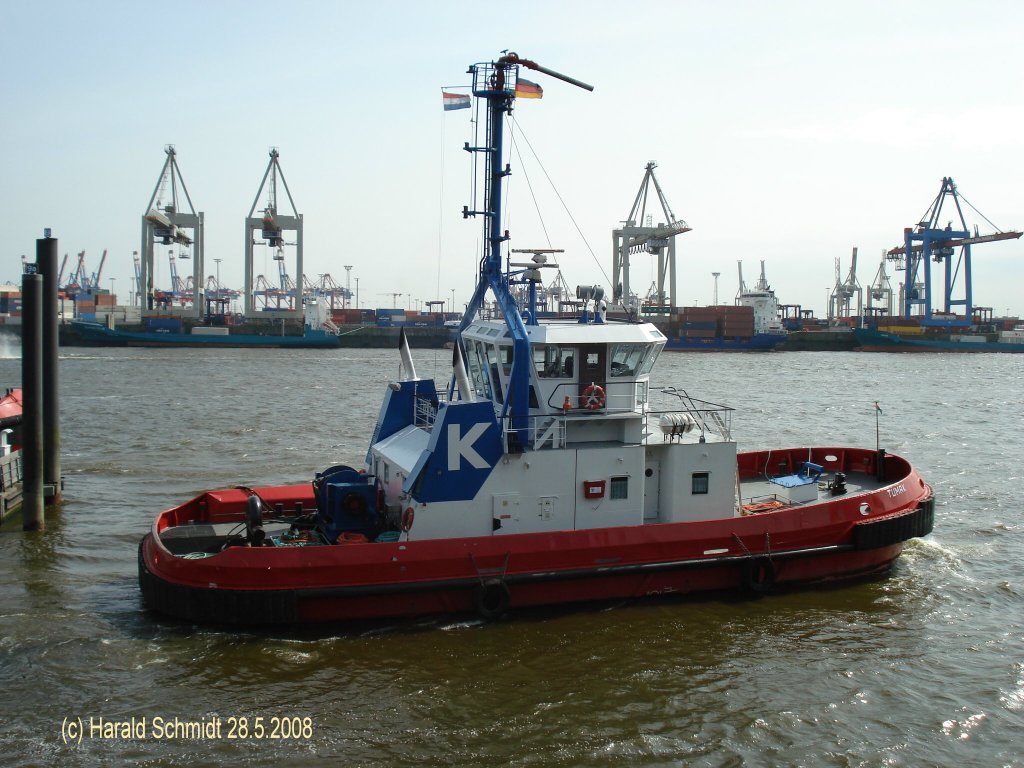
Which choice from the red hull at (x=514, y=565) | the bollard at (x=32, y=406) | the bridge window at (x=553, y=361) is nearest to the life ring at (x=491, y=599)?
the red hull at (x=514, y=565)

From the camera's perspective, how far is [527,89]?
10.3 m

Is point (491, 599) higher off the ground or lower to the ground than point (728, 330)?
lower

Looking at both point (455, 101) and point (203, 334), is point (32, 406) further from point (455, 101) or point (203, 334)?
point (203, 334)

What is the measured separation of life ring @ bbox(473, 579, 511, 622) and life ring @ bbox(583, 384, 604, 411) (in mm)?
2137

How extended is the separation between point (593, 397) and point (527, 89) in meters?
3.73

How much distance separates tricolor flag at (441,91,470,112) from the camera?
10.8 meters

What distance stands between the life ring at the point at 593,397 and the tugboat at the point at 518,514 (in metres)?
0.02

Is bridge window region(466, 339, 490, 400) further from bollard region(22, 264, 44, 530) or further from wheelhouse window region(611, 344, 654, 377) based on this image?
bollard region(22, 264, 44, 530)

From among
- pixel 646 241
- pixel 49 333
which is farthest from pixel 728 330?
pixel 49 333

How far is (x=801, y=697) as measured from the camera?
822 cm

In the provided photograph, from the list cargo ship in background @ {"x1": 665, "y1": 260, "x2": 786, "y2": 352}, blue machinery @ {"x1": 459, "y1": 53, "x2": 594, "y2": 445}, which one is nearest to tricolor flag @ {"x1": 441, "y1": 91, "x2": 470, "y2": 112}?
blue machinery @ {"x1": 459, "y1": 53, "x2": 594, "y2": 445}

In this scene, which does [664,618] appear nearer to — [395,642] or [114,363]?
[395,642]

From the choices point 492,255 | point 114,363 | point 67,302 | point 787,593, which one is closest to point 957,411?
point 787,593

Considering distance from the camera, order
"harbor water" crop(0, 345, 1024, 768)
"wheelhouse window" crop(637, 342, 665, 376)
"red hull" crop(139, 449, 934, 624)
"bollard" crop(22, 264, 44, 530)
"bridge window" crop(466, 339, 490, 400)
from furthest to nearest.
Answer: "bollard" crop(22, 264, 44, 530) → "bridge window" crop(466, 339, 490, 400) → "wheelhouse window" crop(637, 342, 665, 376) → "red hull" crop(139, 449, 934, 624) → "harbor water" crop(0, 345, 1024, 768)
